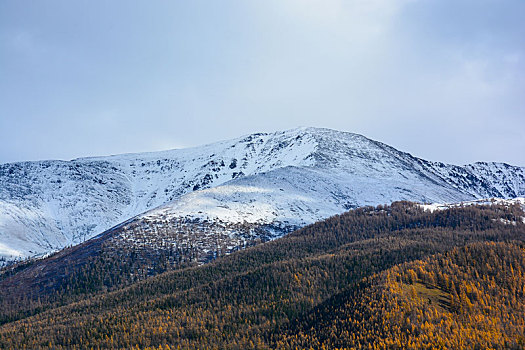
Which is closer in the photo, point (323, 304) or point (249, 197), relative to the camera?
point (323, 304)

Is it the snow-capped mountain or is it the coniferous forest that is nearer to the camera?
the coniferous forest

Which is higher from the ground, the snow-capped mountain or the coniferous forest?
the snow-capped mountain

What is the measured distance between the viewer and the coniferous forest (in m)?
19.7

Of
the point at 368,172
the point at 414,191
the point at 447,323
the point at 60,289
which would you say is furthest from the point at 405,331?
the point at 368,172

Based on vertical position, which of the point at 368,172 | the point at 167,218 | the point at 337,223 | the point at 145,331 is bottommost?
the point at 145,331

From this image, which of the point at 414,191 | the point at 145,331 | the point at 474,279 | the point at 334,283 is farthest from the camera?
the point at 414,191

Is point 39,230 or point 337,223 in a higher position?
point 39,230

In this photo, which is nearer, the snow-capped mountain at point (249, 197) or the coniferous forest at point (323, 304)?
the coniferous forest at point (323, 304)

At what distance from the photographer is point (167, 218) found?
8625cm

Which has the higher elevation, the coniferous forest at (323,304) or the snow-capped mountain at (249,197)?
the snow-capped mountain at (249,197)

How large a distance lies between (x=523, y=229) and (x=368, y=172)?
346 ft

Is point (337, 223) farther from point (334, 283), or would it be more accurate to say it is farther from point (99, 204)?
point (99, 204)

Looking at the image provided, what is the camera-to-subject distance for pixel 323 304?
26.5m

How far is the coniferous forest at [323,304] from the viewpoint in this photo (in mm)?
19719
